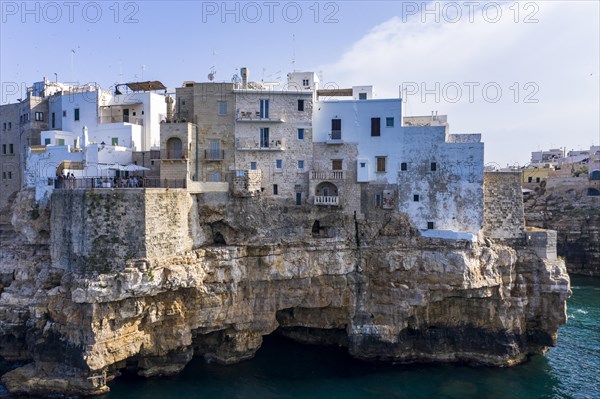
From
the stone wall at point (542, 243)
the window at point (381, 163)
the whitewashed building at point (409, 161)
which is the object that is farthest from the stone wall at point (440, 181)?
the stone wall at point (542, 243)

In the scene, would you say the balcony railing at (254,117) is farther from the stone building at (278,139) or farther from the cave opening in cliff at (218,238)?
the cave opening in cliff at (218,238)

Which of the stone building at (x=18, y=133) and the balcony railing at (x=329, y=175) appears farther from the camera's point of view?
the stone building at (x=18, y=133)

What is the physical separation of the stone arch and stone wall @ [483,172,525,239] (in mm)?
18839

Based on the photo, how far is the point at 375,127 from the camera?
2806 cm

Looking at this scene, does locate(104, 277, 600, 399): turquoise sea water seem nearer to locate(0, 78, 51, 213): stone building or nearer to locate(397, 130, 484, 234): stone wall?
locate(397, 130, 484, 234): stone wall

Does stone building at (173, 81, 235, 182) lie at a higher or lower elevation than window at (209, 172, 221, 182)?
higher

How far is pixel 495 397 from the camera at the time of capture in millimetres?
22953

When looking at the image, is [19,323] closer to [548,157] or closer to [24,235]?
[24,235]

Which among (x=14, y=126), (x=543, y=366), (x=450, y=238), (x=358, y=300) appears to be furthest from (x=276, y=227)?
(x=14, y=126)

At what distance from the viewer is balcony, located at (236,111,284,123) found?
92.5ft

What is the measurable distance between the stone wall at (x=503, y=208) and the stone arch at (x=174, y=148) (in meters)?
18.8

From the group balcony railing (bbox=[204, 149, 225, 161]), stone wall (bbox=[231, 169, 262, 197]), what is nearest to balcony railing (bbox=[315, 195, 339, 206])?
stone wall (bbox=[231, 169, 262, 197])

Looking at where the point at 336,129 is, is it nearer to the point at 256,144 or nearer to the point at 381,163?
the point at 381,163

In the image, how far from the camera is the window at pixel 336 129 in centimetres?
2844
